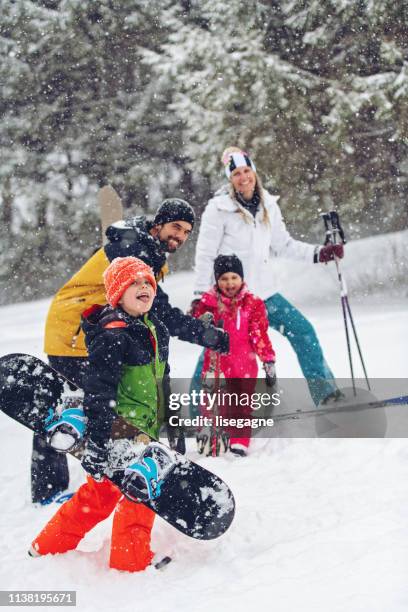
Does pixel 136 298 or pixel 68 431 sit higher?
pixel 136 298

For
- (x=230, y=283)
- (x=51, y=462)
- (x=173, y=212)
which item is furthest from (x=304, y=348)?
(x=51, y=462)

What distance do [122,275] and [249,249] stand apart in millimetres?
1916

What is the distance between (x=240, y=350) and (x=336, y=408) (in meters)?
0.79

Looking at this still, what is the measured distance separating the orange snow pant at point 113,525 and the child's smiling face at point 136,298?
2.73 feet

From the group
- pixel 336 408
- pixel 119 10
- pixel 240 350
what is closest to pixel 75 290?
pixel 240 350

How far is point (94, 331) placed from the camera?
10.3ft

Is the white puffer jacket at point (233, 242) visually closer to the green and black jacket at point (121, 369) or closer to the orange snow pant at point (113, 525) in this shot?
the green and black jacket at point (121, 369)

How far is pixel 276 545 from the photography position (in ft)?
10.2

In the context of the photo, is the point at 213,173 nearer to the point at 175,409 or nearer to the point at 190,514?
the point at 175,409

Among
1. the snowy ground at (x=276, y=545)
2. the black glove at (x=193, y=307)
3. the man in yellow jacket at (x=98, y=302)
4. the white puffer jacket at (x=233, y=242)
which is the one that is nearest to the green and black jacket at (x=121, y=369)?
the man in yellow jacket at (x=98, y=302)

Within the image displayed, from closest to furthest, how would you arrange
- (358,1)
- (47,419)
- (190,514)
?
(190,514) < (47,419) < (358,1)

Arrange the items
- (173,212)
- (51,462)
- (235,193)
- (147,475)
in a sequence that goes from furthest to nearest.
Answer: (235,193) < (51,462) < (173,212) < (147,475)

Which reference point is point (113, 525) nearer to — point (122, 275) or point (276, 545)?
point (276, 545)

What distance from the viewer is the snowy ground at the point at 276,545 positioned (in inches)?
102
